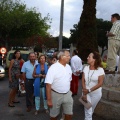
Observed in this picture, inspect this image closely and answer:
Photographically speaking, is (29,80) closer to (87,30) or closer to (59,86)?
(59,86)

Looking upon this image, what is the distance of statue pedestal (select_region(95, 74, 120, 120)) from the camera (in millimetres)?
7161

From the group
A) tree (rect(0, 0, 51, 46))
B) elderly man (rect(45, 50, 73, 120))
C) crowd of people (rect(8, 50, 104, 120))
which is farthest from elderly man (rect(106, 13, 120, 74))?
tree (rect(0, 0, 51, 46))

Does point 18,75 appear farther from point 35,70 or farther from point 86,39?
point 86,39

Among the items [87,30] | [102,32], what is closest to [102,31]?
[102,32]

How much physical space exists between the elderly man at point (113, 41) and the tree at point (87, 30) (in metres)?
14.2

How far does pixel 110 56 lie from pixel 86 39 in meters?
14.7

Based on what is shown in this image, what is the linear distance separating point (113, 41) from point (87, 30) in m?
14.9

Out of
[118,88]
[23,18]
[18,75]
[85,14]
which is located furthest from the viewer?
[23,18]

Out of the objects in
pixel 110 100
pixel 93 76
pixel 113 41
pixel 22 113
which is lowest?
pixel 22 113

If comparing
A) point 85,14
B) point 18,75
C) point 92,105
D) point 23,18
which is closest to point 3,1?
point 23,18

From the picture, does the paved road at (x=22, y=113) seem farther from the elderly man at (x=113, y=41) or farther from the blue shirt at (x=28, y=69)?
the elderly man at (x=113, y=41)

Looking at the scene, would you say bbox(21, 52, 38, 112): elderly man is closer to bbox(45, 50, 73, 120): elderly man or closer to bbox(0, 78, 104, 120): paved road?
bbox(0, 78, 104, 120): paved road

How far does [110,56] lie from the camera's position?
8055 millimetres

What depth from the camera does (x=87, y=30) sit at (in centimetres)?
2264
